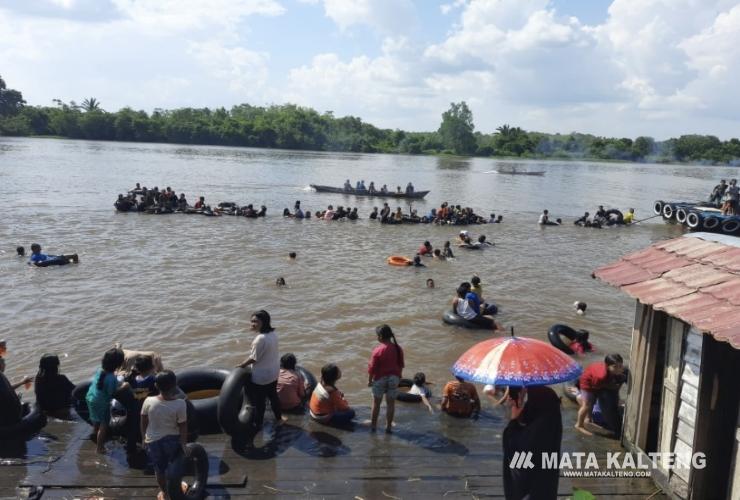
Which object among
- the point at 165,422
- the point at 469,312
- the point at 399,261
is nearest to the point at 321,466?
the point at 165,422

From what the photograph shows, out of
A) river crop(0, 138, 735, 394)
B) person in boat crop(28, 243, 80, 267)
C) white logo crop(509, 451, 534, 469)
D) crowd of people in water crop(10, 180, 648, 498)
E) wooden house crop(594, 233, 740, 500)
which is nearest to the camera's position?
white logo crop(509, 451, 534, 469)

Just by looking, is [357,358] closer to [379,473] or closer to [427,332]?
[427,332]

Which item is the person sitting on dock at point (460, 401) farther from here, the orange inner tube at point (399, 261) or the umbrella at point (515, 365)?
the orange inner tube at point (399, 261)

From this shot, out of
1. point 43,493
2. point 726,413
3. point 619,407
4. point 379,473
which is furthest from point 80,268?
point 726,413

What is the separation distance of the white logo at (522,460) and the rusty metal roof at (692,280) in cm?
201

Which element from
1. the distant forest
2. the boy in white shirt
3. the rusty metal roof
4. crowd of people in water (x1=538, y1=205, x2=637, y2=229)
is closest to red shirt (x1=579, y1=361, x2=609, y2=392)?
the rusty metal roof

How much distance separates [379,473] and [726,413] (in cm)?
394

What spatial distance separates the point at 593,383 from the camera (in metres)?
8.63

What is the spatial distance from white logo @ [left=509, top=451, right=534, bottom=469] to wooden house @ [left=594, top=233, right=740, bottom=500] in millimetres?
2033

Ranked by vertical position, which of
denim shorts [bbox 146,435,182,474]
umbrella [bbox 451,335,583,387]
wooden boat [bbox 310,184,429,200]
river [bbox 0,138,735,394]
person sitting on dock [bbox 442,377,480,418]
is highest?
umbrella [bbox 451,335,583,387]

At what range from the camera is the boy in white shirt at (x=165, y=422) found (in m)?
6.21

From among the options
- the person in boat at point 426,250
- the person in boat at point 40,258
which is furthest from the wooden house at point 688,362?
the person in boat at point 40,258

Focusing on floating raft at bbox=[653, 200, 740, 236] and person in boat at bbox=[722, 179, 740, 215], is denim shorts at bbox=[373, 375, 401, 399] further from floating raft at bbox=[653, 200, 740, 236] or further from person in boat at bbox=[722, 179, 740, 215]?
person in boat at bbox=[722, 179, 740, 215]

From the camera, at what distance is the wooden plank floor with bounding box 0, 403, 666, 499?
6.92 meters
